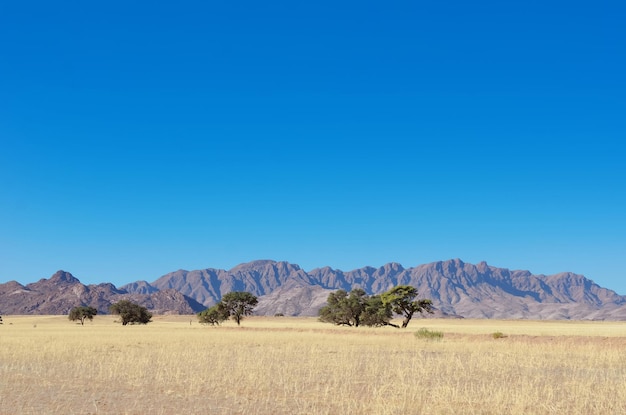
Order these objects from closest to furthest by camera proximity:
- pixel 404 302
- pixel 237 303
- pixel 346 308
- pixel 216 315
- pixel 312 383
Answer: pixel 312 383 < pixel 404 302 < pixel 346 308 < pixel 237 303 < pixel 216 315

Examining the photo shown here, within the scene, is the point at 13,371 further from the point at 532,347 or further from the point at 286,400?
the point at 532,347

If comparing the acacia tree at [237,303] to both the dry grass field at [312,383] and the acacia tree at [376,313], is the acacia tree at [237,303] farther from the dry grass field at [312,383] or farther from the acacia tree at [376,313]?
the dry grass field at [312,383]

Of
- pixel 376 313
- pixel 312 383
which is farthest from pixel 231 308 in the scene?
pixel 312 383

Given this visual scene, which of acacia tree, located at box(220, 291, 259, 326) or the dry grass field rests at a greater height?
acacia tree, located at box(220, 291, 259, 326)

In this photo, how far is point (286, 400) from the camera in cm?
1612

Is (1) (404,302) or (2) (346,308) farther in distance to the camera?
(2) (346,308)

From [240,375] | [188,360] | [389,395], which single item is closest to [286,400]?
[389,395]

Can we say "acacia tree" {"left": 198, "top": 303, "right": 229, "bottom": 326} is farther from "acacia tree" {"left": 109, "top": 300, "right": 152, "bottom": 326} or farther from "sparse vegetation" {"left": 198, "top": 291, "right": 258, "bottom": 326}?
"acacia tree" {"left": 109, "top": 300, "right": 152, "bottom": 326}

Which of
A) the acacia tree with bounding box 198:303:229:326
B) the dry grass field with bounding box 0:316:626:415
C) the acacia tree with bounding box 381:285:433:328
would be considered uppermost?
the acacia tree with bounding box 381:285:433:328

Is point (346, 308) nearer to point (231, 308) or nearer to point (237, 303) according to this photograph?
point (237, 303)

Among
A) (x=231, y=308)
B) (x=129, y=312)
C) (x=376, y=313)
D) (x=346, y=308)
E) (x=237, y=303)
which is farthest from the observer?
(x=129, y=312)

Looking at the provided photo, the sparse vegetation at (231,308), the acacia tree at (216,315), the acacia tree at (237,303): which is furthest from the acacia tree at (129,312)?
the acacia tree at (237,303)

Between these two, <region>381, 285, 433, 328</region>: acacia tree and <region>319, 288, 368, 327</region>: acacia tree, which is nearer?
<region>381, 285, 433, 328</region>: acacia tree

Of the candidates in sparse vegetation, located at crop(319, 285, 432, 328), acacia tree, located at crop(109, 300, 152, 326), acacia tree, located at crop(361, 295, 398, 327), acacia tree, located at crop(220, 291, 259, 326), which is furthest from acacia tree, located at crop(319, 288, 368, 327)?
acacia tree, located at crop(109, 300, 152, 326)
